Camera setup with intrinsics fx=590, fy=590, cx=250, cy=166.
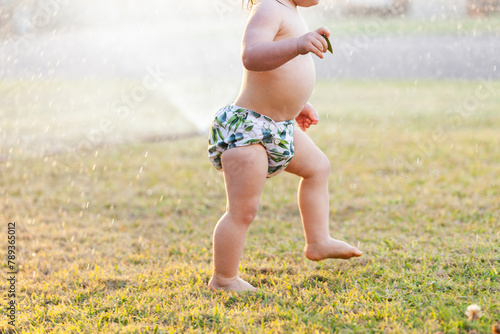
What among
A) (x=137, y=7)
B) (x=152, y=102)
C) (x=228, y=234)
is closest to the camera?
(x=228, y=234)

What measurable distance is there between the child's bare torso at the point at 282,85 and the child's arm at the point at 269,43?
0.07 m

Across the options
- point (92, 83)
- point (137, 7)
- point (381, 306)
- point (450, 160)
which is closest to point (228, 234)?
point (381, 306)

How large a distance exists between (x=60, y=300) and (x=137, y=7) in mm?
12076

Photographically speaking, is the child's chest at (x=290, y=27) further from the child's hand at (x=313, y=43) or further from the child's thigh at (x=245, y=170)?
the child's thigh at (x=245, y=170)

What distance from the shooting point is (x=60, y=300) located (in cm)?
230

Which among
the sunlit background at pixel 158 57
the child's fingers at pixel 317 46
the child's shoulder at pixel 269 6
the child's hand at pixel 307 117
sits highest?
the child's shoulder at pixel 269 6

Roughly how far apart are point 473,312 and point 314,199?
0.79 metres

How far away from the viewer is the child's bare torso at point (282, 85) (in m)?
2.22

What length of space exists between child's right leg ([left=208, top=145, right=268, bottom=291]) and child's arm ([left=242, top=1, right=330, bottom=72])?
33 centimetres

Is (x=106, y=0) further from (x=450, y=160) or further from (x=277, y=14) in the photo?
(x=277, y=14)

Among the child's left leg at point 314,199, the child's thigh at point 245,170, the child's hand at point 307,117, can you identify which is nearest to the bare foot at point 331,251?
the child's left leg at point 314,199

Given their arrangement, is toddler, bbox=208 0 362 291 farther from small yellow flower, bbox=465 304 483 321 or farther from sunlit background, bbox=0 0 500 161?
sunlit background, bbox=0 0 500 161

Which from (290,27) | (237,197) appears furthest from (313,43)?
(237,197)

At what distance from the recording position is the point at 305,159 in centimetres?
238
